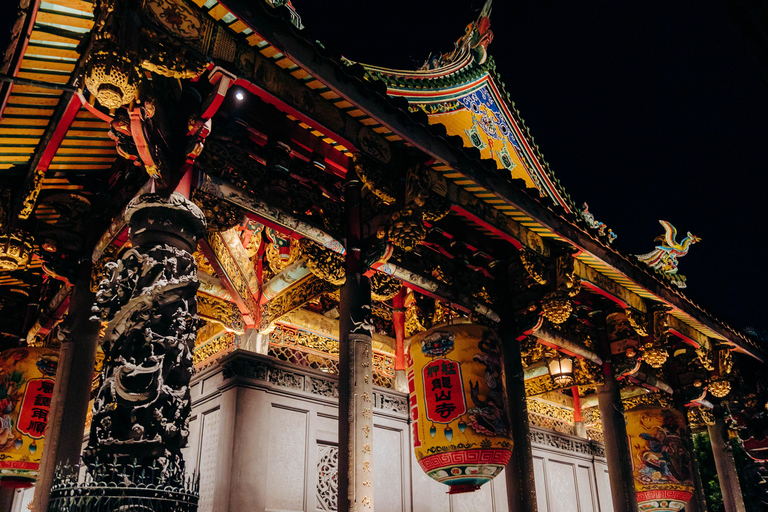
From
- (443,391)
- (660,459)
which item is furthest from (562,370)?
(443,391)

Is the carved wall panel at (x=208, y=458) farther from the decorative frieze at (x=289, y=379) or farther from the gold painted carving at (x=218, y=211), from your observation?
the gold painted carving at (x=218, y=211)

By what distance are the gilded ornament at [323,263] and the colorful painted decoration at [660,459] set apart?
712 cm

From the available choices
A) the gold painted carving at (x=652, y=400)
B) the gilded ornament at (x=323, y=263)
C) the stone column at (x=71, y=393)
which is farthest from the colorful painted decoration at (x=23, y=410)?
the gold painted carving at (x=652, y=400)

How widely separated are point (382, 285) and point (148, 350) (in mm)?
3813

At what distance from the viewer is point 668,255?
14.2 m

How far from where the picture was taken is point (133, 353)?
4.01 meters

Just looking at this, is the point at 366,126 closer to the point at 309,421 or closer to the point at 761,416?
the point at 309,421

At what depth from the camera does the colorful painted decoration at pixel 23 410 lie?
23.9 feet

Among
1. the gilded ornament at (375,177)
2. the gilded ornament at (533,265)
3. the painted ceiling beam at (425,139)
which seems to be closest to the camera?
the painted ceiling beam at (425,139)

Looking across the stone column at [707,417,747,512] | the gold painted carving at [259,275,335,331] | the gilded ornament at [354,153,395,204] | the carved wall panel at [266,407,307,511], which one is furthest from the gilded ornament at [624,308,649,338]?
the stone column at [707,417,747,512]

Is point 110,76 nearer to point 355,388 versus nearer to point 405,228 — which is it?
point 405,228

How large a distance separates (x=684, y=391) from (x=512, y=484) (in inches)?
251

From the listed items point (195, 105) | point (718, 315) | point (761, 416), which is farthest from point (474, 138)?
point (761, 416)

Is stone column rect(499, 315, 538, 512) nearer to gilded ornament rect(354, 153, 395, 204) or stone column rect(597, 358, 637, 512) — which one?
stone column rect(597, 358, 637, 512)
